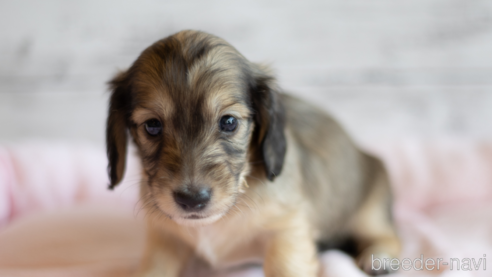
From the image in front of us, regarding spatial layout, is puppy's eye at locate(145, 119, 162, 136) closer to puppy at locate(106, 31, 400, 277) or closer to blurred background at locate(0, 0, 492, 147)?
puppy at locate(106, 31, 400, 277)

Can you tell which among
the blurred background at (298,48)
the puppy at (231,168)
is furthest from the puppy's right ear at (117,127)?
the blurred background at (298,48)

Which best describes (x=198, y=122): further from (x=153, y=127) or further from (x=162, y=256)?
(x=162, y=256)

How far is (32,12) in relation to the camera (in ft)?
10.5

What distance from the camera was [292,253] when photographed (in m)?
1.54

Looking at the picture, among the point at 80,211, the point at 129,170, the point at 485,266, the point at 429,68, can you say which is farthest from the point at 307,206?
the point at 429,68

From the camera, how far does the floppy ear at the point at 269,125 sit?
1.49 m

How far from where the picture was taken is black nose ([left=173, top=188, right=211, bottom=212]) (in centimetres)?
121

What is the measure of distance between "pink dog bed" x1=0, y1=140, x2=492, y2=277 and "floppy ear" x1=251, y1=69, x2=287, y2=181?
524 millimetres

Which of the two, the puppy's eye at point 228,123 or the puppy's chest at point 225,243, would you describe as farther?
the puppy's chest at point 225,243

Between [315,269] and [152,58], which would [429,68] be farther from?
[152,58]

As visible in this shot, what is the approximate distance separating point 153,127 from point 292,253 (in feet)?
2.24

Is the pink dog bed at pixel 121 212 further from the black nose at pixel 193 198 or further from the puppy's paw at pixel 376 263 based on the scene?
the black nose at pixel 193 198

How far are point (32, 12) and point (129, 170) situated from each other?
4.82ft

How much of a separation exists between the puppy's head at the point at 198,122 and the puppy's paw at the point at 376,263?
0.64 meters
